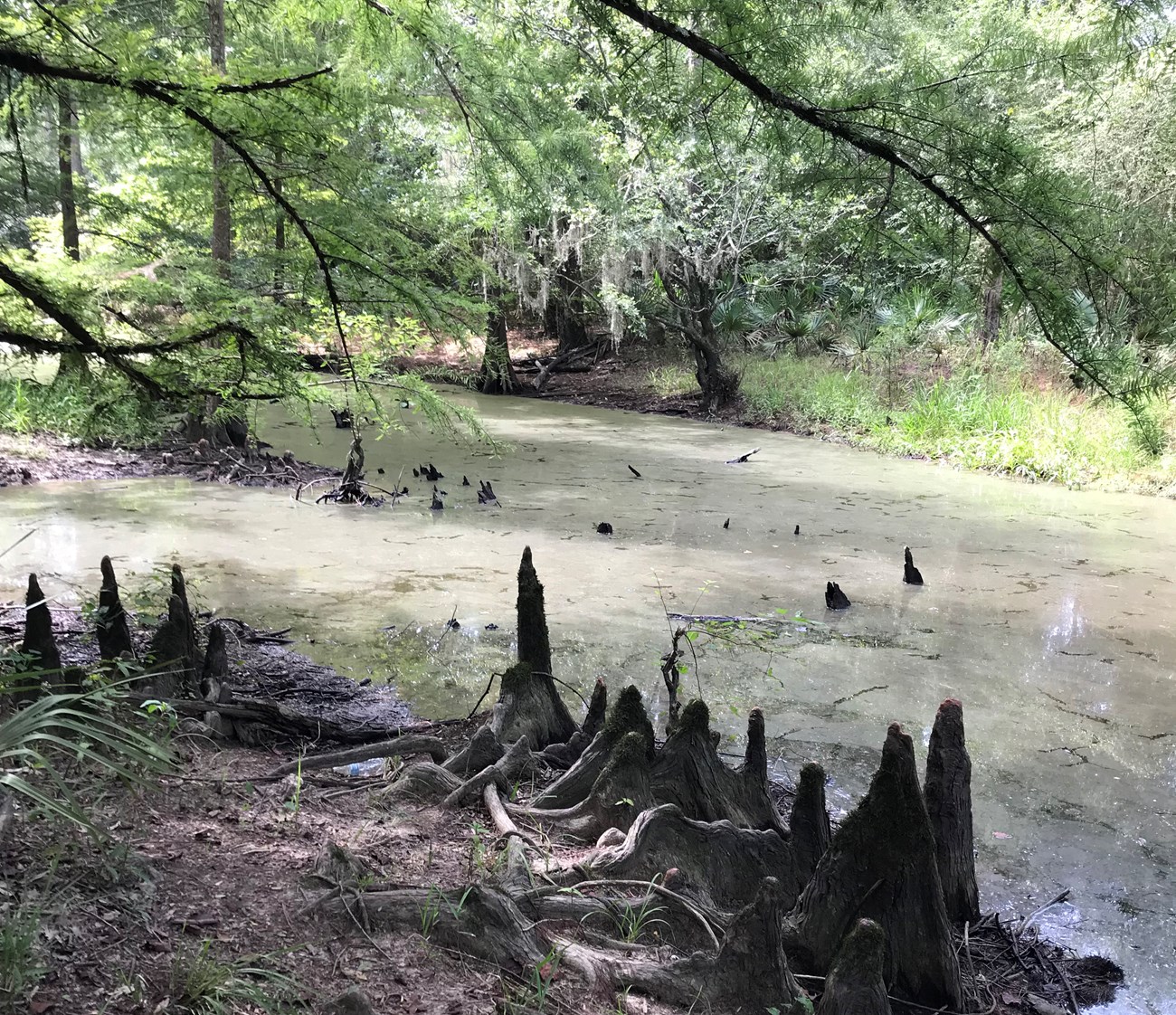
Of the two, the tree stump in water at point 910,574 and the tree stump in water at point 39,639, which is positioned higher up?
the tree stump in water at point 39,639

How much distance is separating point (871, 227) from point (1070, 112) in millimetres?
13285

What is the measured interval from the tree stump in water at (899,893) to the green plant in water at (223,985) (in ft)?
4.58

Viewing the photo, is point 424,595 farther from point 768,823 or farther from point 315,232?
point 768,823

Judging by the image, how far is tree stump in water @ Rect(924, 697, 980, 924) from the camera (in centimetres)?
287

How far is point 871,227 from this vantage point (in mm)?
3260

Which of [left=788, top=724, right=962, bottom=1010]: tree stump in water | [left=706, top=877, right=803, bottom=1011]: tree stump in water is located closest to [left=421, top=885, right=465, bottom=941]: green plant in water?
[left=706, top=877, right=803, bottom=1011]: tree stump in water

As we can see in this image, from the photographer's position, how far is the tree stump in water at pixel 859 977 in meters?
2.02

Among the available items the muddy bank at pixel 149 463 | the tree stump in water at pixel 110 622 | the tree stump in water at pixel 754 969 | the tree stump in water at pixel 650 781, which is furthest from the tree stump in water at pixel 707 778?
the muddy bank at pixel 149 463

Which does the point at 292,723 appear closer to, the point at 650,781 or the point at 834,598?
the point at 650,781

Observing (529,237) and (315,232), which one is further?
(529,237)

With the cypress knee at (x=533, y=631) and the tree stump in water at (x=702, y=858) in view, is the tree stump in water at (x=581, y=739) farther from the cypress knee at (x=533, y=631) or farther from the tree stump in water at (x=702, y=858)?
the tree stump in water at (x=702, y=858)

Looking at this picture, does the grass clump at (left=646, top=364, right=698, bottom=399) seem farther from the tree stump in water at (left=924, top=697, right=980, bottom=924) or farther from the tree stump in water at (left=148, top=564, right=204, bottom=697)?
the tree stump in water at (left=924, top=697, right=980, bottom=924)

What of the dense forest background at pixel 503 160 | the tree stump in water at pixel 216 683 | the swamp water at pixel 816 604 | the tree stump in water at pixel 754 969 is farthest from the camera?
the swamp water at pixel 816 604

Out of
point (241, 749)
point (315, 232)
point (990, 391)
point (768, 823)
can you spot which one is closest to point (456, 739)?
point (241, 749)
